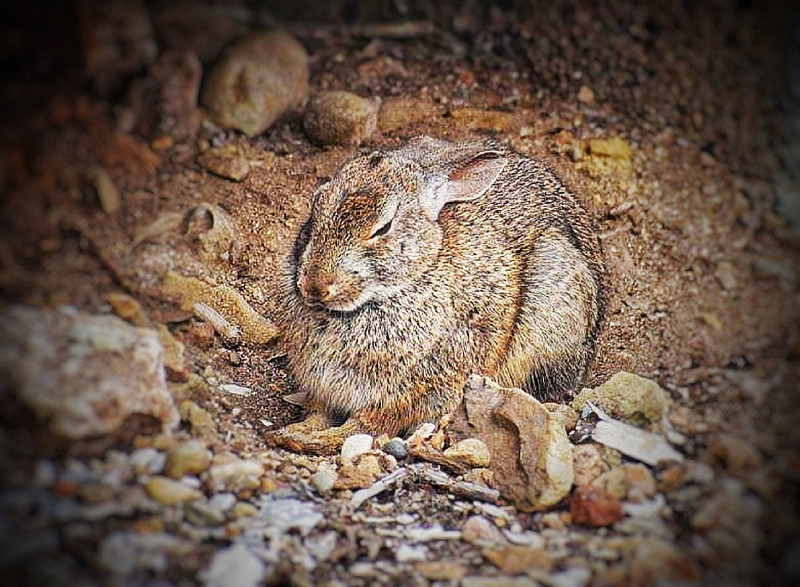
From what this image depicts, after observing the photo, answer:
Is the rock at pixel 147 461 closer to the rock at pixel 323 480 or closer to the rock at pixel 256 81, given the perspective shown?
the rock at pixel 323 480

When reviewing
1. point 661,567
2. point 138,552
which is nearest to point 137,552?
point 138,552

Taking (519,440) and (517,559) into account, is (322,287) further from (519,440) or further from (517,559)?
(517,559)

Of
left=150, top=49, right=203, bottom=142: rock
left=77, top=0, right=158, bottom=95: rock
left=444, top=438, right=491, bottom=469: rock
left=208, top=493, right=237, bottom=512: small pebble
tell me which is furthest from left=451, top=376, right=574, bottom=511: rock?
left=77, top=0, right=158, bottom=95: rock

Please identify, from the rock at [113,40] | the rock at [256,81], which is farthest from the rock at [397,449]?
the rock at [113,40]

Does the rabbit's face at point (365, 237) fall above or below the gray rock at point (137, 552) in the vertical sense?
above

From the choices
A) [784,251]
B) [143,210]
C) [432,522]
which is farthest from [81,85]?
[784,251]
